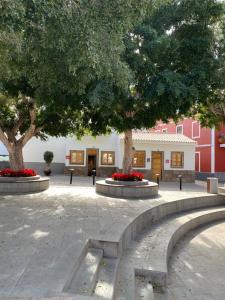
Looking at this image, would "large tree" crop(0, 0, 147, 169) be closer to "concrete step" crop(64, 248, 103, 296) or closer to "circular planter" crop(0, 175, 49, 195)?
"concrete step" crop(64, 248, 103, 296)

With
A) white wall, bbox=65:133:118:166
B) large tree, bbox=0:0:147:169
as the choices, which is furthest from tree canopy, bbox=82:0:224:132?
white wall, bbox=65:133:118:166

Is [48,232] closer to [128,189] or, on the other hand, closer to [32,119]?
[128,189]

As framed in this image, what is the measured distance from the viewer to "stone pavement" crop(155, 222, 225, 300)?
17.2 feet

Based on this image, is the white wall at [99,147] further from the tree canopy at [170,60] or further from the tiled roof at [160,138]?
the tree canopy at [170,60]

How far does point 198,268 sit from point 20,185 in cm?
725

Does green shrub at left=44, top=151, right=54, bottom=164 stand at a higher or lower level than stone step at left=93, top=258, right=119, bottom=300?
higher

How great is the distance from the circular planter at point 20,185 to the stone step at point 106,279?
277 inches

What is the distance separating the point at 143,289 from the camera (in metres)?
4.76

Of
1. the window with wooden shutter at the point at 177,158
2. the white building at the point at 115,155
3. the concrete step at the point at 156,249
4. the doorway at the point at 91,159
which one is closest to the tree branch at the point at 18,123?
the concrete step at the point at 156,249

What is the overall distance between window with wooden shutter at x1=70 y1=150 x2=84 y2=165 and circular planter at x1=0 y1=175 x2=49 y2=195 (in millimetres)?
12580

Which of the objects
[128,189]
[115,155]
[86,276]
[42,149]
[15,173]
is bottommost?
[86,276]

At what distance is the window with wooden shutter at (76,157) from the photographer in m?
24.9

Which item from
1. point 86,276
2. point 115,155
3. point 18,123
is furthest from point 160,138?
point 86,276

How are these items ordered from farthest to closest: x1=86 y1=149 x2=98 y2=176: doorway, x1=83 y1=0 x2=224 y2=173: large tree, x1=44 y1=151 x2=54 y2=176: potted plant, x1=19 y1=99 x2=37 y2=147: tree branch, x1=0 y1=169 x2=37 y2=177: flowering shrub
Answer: x1=44 y1=151 x2=54 y2=176: potted plant → x1=86 y1=149 x2=98 y2=176: doorway → x1=19 y1=99 x2=37 y2=147: tree branch → x1=0 y1=169 x2=37 y2=177: flowering shrub → x1=83 y1=0 x2=224 y2=173: large tree
